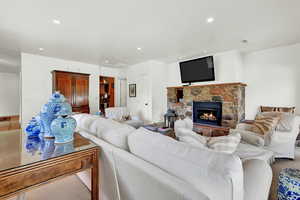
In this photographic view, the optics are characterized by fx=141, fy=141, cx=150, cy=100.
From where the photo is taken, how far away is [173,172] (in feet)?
2.62

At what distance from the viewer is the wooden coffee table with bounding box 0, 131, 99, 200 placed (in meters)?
0.80

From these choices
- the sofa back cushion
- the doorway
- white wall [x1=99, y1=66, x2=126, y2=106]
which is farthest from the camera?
white wall [x1=99, y1=66, x2=126, y2=106]

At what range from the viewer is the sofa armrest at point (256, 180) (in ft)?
2.58

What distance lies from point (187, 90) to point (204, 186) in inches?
177

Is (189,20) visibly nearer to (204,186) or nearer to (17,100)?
(204,186)

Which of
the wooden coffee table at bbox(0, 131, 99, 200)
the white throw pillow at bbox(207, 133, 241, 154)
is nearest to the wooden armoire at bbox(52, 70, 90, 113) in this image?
the wooden coffee table at bbox(0, 131, 99, 200)

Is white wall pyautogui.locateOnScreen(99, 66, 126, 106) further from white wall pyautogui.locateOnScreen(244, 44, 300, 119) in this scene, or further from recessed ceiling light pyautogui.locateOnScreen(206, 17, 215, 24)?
white wall pyautogui.locateOnScreen(244, 44, 300, 119)

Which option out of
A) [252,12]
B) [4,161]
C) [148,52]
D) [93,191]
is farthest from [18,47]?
[252,12]

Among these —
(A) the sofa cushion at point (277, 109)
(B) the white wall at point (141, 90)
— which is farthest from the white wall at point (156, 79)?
(A) the sofa cushion at point (277, 109)

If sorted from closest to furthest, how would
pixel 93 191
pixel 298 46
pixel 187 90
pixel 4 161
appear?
pixel 4 161, pixel 93 191, pixel 298 46, pixel 187 90

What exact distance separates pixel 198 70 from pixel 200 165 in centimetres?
421

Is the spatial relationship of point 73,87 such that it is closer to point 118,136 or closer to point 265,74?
point 118,136

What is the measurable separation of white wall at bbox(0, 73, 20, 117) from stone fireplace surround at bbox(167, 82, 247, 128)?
29.1ft

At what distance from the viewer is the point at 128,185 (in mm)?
950
